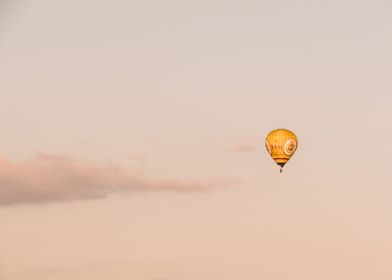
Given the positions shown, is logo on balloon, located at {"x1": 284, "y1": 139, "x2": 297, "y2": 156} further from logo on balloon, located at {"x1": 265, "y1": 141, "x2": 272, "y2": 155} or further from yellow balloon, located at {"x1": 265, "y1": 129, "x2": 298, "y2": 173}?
logo on balloon, located at {"x1": 265, "y1": 141, "x2": 272, "y2": 155}

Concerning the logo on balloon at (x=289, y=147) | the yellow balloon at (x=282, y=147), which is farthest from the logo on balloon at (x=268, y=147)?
the logo on balloon at (x=289, y=147)

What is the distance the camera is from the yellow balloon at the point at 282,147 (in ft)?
499

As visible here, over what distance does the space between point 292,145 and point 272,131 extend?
3.72 metres

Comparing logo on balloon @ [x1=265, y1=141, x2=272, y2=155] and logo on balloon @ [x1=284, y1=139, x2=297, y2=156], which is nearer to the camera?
logo on balloon @ [x1=284, y1=139, x2=297, y2=156]

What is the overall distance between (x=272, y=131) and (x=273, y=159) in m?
4.22

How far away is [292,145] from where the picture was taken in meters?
153

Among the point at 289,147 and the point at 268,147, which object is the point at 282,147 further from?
the point at 268,147

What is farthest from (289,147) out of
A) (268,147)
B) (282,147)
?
(268,147)

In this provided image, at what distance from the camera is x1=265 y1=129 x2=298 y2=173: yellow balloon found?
152m

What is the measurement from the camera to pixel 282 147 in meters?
152

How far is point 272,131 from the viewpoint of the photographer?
155 metres

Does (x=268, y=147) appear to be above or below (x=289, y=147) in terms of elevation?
above

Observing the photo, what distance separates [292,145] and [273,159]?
9.12ft

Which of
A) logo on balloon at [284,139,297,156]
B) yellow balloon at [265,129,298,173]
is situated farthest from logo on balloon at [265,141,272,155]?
logo on balloon at [284,139,297,156]
